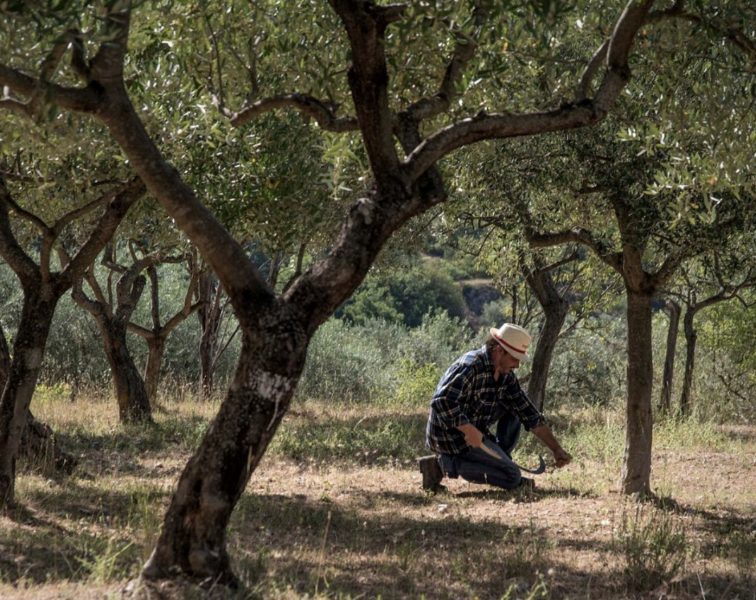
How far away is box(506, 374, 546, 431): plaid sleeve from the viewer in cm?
934

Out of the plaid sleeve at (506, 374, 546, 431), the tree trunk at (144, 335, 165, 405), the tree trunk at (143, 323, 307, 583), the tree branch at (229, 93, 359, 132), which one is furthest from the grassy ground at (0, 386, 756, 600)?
the tree trunk at (144, 335, 165, 405)

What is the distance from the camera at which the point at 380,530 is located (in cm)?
800

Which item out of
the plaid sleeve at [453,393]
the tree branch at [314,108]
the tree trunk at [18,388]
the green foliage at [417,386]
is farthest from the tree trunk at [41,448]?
the green foliage at [417,386]

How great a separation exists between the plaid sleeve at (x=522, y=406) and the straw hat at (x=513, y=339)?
1.68ft

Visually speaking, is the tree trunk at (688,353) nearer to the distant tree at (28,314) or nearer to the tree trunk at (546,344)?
the tree trunk at (546,344)

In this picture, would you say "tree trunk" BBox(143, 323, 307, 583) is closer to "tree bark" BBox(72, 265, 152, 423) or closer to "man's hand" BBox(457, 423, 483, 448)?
"man's hand" BBox(457, 423, 483, 448)

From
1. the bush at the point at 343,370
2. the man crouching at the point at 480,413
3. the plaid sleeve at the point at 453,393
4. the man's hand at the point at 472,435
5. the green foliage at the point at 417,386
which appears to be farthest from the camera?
the bush at the point at 343,370

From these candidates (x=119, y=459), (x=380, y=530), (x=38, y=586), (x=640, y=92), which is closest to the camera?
(x=38, y=586)

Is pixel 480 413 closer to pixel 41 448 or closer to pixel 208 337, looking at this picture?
pixel 41 448

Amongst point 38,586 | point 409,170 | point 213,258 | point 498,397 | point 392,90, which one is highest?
point 392,90

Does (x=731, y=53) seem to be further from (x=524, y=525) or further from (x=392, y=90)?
(x=524, y=525)

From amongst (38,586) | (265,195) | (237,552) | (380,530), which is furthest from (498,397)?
(38,586)

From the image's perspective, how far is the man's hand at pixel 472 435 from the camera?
8867 mm

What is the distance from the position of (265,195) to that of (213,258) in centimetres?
386
